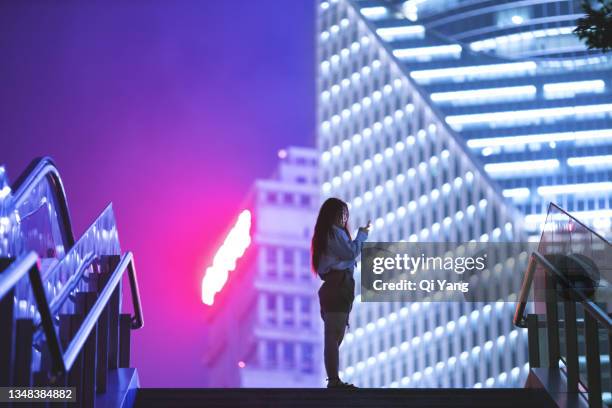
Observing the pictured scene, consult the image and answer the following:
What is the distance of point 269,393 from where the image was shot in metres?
6.04

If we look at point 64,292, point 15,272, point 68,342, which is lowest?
point 68,342

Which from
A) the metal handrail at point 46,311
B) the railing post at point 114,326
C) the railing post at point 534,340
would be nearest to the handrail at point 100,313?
the metal handrail at point 46,311

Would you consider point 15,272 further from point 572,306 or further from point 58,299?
point 572,306

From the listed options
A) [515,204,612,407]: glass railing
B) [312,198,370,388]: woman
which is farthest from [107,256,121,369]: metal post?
[515,204,612,407]: glass railing

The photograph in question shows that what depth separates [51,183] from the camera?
21.2ft

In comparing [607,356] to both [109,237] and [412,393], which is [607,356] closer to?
[412,393]

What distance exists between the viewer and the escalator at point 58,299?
4242 mm

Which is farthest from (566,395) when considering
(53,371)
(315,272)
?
(53,371)

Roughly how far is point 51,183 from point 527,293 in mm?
3060

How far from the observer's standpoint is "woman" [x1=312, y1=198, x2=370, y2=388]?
22.8ft

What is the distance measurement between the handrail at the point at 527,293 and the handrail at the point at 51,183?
Answer: 9.06 ft

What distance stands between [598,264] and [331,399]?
1555 millimetres

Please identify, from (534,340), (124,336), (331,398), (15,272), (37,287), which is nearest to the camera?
(15,272)

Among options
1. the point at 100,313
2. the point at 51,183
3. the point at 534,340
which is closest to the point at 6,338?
the point at 100,313
